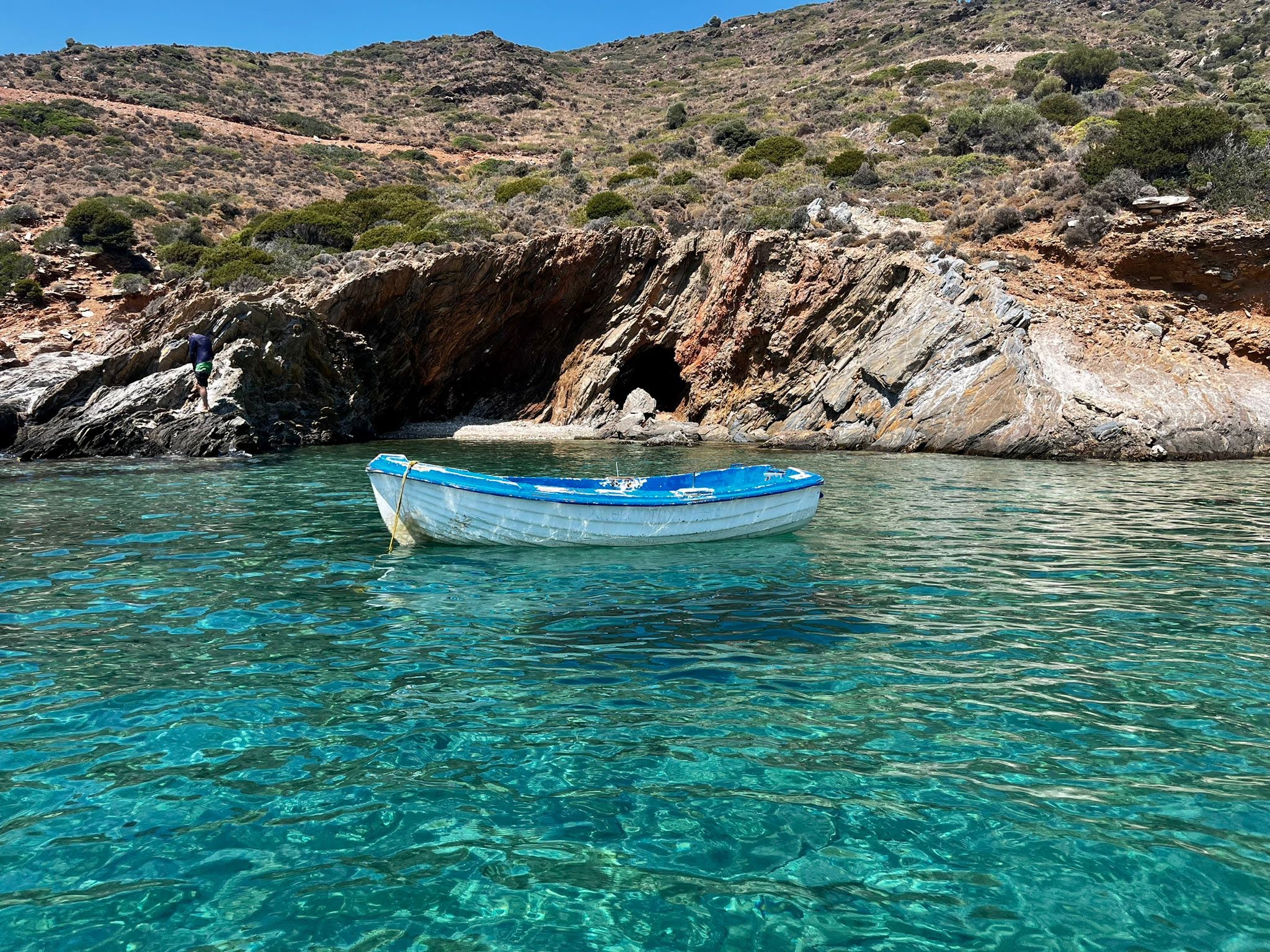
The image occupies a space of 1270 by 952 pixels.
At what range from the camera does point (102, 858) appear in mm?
4320

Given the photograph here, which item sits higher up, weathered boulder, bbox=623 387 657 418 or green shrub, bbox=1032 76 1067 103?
green shrub, bbox=1032 76 1067 103

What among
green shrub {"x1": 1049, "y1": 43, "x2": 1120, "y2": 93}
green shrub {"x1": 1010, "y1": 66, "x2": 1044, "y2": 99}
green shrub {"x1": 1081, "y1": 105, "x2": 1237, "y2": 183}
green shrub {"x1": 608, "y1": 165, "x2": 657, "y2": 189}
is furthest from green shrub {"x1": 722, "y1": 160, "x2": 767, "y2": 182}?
green shrub {"x1": 1049, "y1": 43, "x2": 1120, "y2": 93}

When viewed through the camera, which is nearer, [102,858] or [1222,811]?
[102,858]

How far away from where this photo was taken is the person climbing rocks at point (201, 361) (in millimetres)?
24109

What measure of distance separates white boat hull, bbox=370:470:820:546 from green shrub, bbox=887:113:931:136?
142ft

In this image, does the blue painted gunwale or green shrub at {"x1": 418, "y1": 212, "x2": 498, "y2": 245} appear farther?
green shrub at {"x1": 418, "y1": 212, "x2": 498, "y2": 245}

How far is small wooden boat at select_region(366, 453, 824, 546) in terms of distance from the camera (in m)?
11.7

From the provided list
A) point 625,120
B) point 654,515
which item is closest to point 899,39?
point 625,120

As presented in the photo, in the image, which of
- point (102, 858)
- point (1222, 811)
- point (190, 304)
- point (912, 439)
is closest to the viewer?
point (102, 858)

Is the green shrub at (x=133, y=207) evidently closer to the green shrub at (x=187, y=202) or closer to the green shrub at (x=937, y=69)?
the green shrub at (x=187, y=202)

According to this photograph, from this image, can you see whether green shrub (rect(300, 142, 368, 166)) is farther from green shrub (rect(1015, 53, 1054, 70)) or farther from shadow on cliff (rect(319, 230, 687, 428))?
green shrub (rect(1015, 53, 1054, 70))

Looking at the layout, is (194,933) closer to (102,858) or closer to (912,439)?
(102,858)

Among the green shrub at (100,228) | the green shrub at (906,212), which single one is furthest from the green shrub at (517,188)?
the green shrub at (100,228)

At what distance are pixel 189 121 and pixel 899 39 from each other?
66472mm
